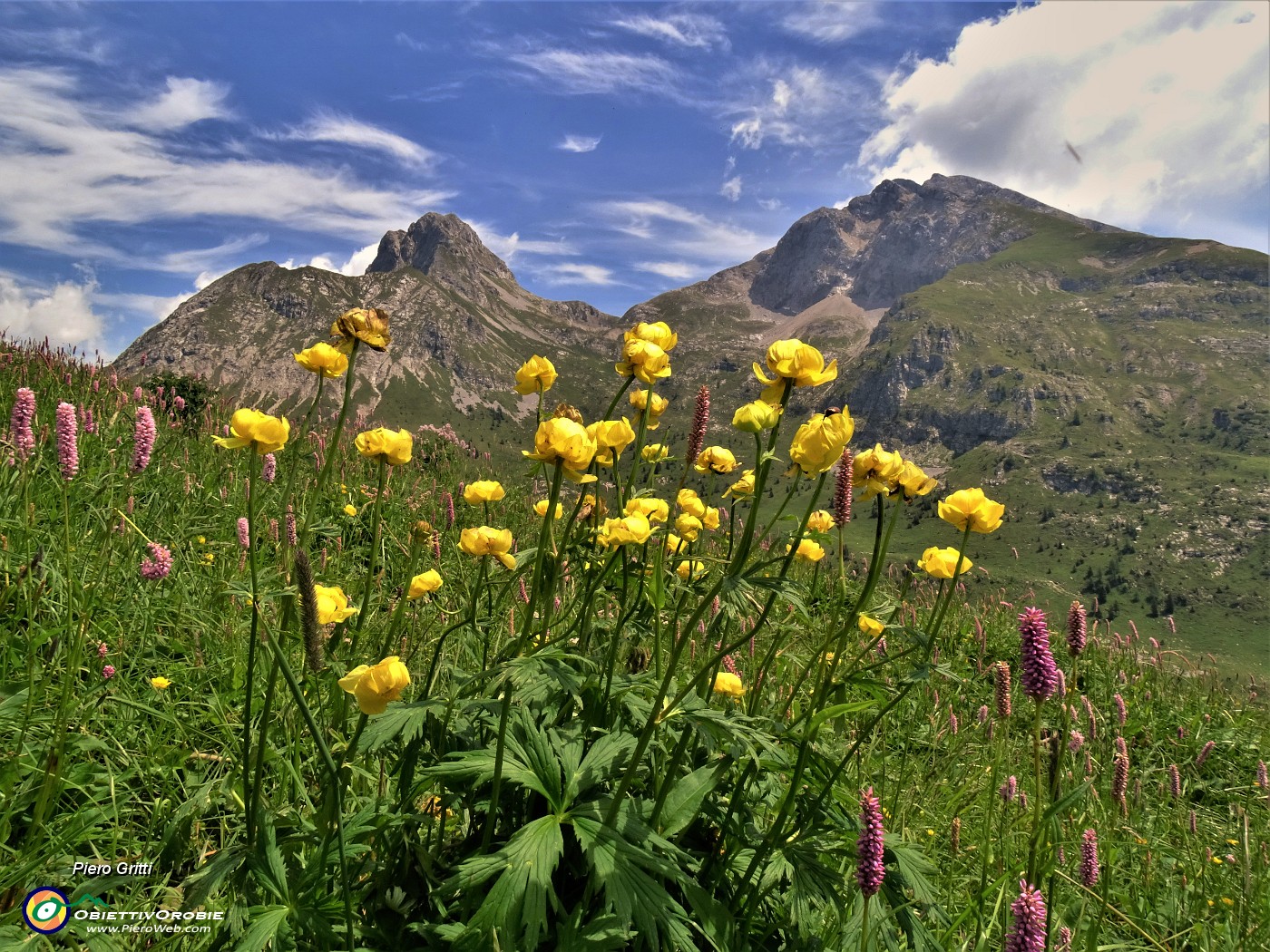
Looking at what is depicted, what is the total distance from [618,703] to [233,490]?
3968 mm

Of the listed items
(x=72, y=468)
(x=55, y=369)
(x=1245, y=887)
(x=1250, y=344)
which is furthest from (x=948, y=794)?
(x=1250, y=344)

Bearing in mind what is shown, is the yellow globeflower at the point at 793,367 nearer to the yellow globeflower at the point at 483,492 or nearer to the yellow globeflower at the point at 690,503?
the yellow globeflower at the point at 690,503

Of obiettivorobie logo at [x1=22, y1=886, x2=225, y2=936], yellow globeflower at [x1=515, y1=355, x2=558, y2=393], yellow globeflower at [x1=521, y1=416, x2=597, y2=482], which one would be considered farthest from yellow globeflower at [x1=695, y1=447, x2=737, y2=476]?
obiettivorobie logo at [x1=22, y1=886, x2=225, y2=936]

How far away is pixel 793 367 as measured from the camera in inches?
73.8

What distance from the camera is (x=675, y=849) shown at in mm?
1563

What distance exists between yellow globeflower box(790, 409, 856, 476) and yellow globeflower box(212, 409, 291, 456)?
1547 mm

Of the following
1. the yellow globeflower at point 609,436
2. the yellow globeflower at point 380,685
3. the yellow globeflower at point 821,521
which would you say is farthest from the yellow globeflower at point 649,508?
the yellow globeflower at point 380,685

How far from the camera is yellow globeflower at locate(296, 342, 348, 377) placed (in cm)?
241

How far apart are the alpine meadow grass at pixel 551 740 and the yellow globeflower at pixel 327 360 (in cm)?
1

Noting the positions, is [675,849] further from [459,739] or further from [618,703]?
[459,739]

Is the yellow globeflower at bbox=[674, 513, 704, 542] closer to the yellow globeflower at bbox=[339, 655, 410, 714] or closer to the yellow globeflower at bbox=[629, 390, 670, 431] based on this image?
the yellow globeflower at bbox=[629, 390, 670, 431]

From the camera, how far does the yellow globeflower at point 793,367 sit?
1.87 meters

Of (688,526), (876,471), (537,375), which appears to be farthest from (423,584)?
(876,471)

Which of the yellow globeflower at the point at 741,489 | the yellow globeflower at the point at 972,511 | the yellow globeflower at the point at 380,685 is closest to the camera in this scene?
the yellow globeflower at the point at 380,685
